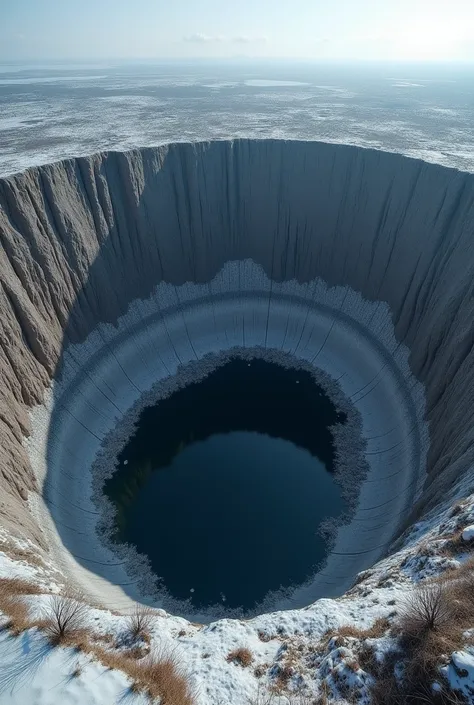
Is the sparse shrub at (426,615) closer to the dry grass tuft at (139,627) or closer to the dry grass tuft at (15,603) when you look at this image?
the dry grass tuft at (139,627)

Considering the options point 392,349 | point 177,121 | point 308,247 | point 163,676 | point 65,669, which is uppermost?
point 177,121

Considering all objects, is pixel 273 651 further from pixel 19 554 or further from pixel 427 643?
pixel 19 554

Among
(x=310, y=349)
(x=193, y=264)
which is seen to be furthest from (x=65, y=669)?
(x=193, y=264)

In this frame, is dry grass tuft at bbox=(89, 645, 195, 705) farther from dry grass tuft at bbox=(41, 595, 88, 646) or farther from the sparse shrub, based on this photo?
the sparse shrub

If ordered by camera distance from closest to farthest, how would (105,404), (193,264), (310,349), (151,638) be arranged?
(151,638), (105,404), (310,349), (193,264)

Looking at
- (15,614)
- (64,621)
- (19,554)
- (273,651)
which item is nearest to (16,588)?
(15,614)

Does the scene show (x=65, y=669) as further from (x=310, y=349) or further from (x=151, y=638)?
(x=310, y=349)

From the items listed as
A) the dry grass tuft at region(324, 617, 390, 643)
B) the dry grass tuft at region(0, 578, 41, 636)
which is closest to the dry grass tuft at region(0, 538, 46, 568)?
the dry grass tuft at region(0, 578, 41, 636)
